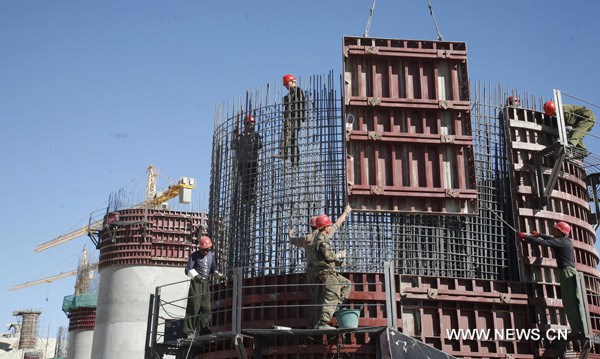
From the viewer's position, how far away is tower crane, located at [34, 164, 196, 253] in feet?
118

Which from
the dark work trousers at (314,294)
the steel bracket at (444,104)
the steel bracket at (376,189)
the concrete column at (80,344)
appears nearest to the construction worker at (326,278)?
the dark work trousers at (314,294)

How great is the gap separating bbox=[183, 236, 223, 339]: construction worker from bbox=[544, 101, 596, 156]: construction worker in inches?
392

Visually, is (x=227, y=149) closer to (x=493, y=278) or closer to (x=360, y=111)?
(x=360, y=111)

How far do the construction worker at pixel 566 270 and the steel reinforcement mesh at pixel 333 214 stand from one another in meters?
1.38

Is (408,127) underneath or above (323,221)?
above

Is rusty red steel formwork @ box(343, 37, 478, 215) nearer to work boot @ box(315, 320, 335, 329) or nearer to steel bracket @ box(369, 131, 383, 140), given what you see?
steel bracket @ box(369, 131, 383, 140)

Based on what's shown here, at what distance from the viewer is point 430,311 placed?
15000mm

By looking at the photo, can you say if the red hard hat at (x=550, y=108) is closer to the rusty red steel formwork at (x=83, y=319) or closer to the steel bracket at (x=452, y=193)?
the steel bracket at (x=452, y=193)

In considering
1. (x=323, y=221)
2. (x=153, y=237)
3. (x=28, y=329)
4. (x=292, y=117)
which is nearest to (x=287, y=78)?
(x=292, y=117)

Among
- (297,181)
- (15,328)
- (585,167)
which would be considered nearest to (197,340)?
(297,181)

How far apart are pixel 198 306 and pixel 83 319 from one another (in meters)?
25.5

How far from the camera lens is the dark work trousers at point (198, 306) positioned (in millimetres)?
14750

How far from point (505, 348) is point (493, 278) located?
5.65 feet

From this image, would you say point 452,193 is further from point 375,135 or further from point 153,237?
point 153,237
